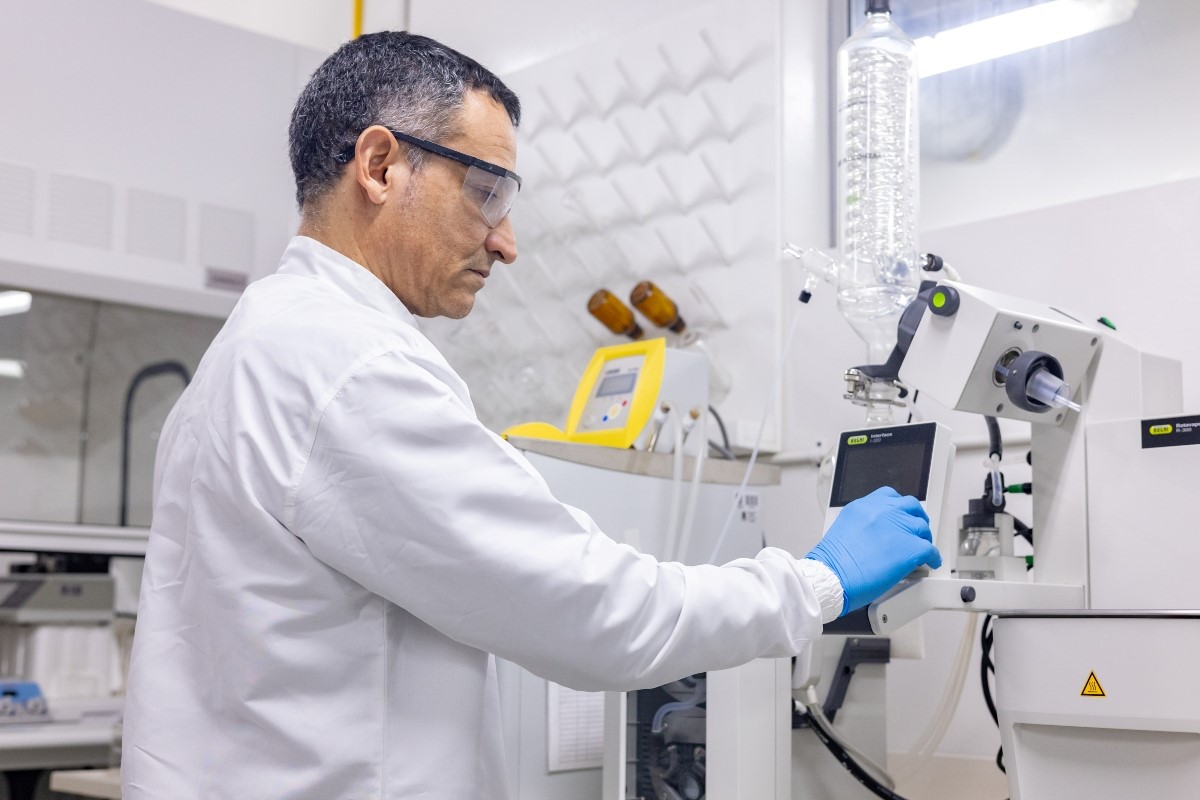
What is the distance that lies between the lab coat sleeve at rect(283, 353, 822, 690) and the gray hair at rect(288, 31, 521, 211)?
319mm

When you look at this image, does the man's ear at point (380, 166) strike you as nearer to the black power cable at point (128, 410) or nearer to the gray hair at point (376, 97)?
the gray hair at point (376, 97)

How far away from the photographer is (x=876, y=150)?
2.03 m

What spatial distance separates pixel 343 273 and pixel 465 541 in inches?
14.3

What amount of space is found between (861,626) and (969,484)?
0.91 metres

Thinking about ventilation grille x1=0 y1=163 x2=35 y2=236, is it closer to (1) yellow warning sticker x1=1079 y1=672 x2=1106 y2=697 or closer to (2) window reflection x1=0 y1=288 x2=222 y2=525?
(2) window reflection x1=0 y1=288 x2=222 y2=525

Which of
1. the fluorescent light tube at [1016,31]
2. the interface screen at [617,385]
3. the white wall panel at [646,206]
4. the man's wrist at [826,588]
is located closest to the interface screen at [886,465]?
the man's wrist at [826,588]

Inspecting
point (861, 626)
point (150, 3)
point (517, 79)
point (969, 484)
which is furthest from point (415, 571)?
point (150, 3)

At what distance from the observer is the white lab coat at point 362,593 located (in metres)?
1.06

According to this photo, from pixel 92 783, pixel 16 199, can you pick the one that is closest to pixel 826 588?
pixel 92 783

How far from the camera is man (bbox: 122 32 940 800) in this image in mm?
1062

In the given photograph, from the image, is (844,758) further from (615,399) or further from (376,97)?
(376,97)

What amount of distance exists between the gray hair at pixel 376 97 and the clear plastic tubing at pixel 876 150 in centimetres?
87

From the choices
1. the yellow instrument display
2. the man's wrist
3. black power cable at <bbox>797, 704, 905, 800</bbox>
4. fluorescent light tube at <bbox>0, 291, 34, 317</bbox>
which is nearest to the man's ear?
the man's wrist

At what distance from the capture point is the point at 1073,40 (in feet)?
7.61
